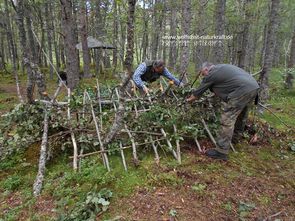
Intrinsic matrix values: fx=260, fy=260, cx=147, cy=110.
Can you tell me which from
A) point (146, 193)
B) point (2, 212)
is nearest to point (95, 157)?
point (146, 193)

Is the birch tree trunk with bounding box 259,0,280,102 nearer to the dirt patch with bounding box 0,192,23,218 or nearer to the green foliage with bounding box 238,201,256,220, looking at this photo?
the green foliage with bounding box 238,201,256,220

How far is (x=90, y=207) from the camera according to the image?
3131 mm

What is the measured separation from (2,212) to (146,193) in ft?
6.10

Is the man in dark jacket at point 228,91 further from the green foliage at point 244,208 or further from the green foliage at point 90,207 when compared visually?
the green foliage at point 90,207

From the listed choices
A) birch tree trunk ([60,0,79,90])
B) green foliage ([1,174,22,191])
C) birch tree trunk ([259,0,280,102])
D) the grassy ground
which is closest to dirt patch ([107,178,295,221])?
the grassy ground

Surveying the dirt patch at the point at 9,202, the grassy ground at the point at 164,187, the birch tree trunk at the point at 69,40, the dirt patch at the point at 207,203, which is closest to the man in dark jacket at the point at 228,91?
the grassy ground at the point at 164,187

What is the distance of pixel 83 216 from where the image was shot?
302 cm

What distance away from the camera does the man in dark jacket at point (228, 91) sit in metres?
4.20

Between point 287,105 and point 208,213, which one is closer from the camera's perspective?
point 208,213

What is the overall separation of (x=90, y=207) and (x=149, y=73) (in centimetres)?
338

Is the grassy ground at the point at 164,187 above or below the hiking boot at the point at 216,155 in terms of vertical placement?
below

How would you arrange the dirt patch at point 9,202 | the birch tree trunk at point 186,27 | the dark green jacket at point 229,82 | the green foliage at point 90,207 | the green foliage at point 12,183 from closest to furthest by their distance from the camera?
the green foliage at point 90,207, the dirt patch at point 9,202, the green foliage at point 12,183, the dark green jacket at point 229,82, the birch tree trunk at point 186,27

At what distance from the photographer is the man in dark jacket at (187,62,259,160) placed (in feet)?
13.8

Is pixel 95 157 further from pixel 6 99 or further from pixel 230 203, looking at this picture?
pixel 6 99
